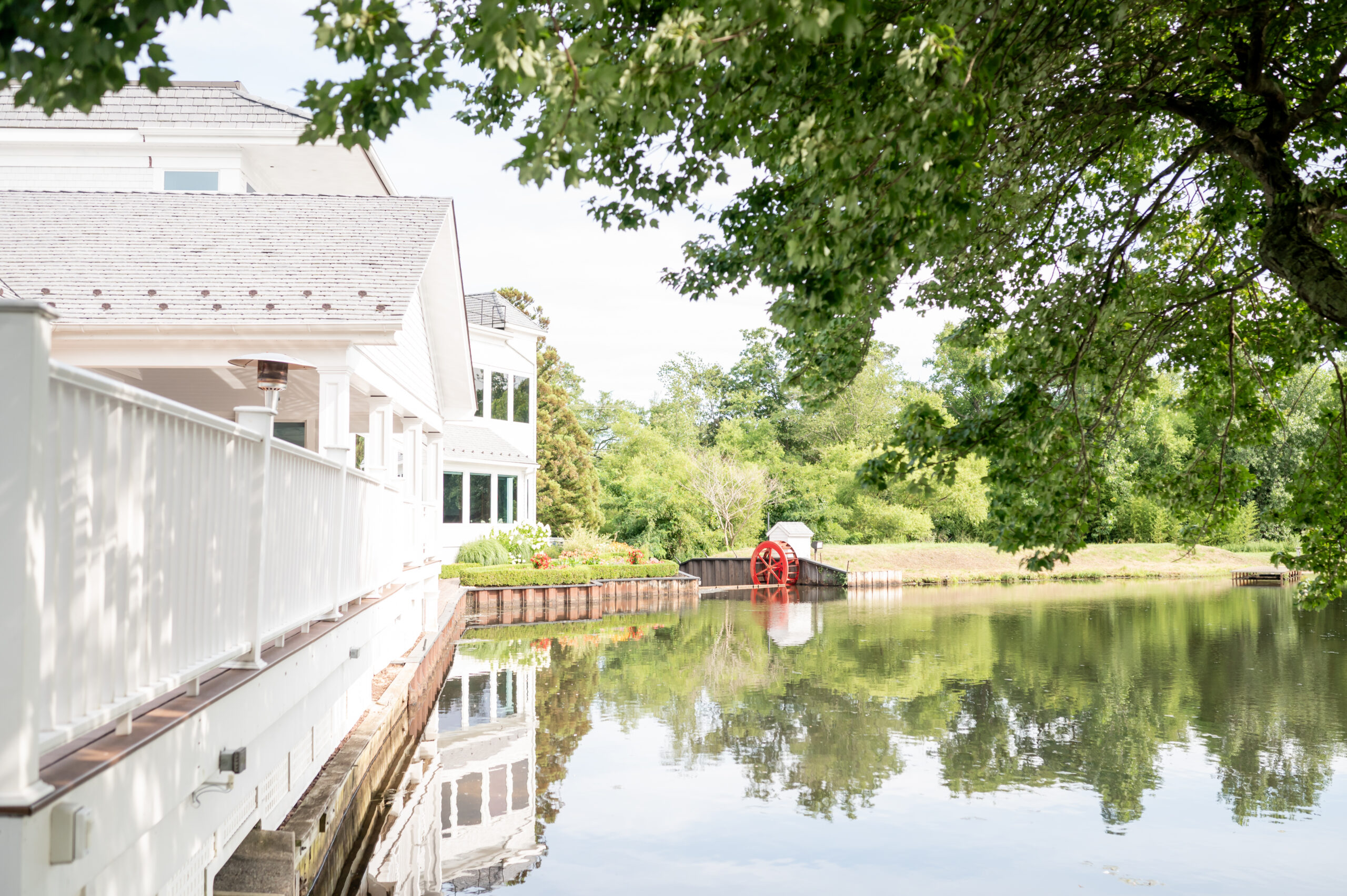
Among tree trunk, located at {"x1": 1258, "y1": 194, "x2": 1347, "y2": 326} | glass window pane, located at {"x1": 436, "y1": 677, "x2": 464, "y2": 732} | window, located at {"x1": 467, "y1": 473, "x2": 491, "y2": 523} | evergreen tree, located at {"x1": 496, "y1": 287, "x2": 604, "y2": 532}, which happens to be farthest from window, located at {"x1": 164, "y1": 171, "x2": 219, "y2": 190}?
evergreen tree, located at {"x1": 496, "y1": 287, "x2": 604, "y2": 532}

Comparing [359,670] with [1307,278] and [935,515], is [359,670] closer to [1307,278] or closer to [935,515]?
[1307,278]

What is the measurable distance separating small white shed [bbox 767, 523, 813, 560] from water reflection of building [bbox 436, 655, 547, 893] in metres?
23.1

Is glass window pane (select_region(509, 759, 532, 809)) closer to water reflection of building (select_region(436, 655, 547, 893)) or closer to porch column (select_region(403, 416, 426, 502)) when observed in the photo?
water reflection of building (select_region(436, 655, 547, 893))

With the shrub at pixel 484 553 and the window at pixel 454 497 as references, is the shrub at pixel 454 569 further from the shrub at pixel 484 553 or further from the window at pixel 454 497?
the window at pixel 454 497

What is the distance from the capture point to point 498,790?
9094 millimetres

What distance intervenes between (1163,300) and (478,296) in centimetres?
2585

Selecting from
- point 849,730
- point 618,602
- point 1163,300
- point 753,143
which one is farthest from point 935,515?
point 753,143

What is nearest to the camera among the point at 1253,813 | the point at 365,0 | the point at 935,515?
the point at 365,0

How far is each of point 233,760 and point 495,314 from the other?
26.7 meters

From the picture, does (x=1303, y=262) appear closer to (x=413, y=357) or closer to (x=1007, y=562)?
(x=413, y=357)

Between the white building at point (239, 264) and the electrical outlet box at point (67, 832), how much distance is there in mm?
4424

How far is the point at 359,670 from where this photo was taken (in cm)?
723

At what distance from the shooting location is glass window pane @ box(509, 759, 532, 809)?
879 centimetres

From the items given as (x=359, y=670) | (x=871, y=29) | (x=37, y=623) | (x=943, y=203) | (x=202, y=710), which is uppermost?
(x=871, y=29)
